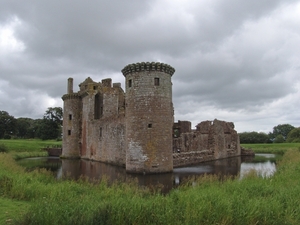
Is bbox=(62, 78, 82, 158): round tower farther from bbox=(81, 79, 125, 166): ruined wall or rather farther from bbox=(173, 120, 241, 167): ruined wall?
bbox=(173, 120, 241, 167): ruined wall

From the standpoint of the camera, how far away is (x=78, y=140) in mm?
32062

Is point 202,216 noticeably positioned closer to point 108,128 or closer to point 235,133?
point 108,128

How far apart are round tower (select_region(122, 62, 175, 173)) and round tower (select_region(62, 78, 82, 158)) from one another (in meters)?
16.9

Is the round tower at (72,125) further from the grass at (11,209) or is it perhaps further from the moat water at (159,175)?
the grass at (11,209)

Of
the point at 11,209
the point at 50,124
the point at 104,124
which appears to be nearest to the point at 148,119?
the point at 104,124

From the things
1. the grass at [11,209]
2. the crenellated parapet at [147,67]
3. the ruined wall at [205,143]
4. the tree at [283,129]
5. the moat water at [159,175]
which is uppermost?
the crenellated parapet at [147,67]

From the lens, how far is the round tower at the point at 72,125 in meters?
31.9

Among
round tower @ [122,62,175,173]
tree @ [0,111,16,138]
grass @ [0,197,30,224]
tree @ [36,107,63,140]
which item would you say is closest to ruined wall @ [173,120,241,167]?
round tower @ [122,62,175,173]

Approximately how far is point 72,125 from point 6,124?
162ft

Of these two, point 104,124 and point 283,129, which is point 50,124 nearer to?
point 104,124

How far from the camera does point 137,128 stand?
16.5 meters

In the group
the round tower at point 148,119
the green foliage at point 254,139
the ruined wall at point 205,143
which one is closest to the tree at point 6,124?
the ruined wall at point 205,143

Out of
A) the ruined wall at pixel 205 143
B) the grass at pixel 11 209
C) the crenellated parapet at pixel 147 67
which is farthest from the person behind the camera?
the ruined wall at pixel 205 143

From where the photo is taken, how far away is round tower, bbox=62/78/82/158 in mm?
31891
